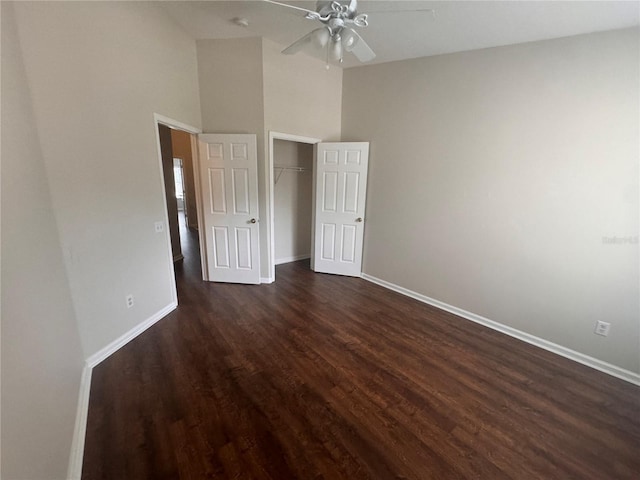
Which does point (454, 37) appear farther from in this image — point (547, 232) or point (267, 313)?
point (267, 313)

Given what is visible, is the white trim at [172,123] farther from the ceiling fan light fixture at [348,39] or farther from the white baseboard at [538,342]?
the white baseboard at [538,342]

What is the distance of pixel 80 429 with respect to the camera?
1.63 m

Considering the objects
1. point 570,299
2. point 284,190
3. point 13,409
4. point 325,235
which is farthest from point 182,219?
point 570,299

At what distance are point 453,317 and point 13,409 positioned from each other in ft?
11.2

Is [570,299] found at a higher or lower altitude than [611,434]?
higher

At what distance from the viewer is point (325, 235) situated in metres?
4.28

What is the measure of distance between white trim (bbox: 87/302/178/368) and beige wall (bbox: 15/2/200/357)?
0.04 metres

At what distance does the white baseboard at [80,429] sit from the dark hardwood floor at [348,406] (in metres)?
0.04

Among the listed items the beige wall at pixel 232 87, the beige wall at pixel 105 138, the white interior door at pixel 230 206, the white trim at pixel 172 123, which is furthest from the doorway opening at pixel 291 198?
the beige wall at pixel 105 138

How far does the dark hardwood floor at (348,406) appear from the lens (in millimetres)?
1518

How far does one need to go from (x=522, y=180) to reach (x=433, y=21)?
1.66 meters

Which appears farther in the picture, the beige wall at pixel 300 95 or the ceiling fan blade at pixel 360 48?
the beige wall at pixel 300 95

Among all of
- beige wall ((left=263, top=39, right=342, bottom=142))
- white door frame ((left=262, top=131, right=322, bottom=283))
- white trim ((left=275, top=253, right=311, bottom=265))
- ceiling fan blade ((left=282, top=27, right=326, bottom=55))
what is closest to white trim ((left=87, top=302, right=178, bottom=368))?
white door frame ((left=262, top=131, right=322, bottom=283))

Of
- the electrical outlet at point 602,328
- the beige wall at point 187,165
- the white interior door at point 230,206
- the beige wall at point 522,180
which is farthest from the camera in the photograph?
the beige wall at point 187,165
